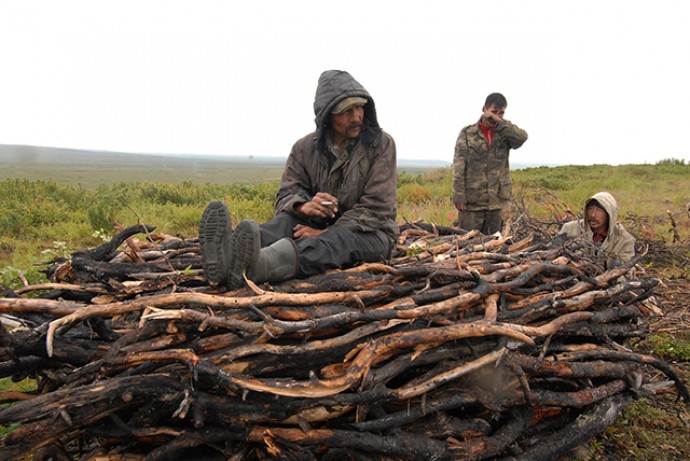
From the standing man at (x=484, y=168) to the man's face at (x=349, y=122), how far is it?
3189 millimetres

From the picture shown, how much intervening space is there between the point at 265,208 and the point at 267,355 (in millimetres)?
9264

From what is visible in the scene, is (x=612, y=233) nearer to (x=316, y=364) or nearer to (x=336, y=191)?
(x=336, y=191)

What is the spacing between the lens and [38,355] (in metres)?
1.93

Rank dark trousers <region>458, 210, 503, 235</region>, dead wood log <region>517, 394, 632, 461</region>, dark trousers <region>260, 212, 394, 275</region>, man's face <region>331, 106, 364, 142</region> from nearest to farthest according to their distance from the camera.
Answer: dead wood log <region>517, 394, 632, 461</region>, dark trousers <region>260, 212, 394, 275</region>, man's face <region>331, 106, 364, 142</region>, dark trousers <region>458, 210, 503, 235</region>

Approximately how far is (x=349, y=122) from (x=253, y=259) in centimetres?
132

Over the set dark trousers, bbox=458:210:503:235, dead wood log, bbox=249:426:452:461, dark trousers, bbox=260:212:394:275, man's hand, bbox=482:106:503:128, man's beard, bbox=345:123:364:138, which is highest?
man's hand, bbox=482:106:503:128

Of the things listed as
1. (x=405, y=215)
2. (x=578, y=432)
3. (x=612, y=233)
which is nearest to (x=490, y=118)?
(x=612, y=233)

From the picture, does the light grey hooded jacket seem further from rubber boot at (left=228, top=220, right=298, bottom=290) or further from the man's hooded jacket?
Result: rubber boot at (left=228, top=220, right=298, bottom=290)

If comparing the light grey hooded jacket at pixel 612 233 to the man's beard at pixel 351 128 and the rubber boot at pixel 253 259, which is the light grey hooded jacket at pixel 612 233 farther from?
the rubber boot at pixel 253 259

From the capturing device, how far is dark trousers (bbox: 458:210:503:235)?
6336 mm

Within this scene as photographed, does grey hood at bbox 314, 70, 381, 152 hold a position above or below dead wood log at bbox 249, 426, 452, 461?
above

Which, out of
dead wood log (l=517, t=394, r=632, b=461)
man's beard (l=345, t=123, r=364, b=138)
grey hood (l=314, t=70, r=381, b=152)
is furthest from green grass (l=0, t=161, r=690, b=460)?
man's beard (l=345, t=123, r=364, b=138)

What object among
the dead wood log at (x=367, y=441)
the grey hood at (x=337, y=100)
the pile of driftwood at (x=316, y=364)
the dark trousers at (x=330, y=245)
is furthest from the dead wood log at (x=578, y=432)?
the grey hood at (x=337, y=100)

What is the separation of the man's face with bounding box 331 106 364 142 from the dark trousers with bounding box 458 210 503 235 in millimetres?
3518
